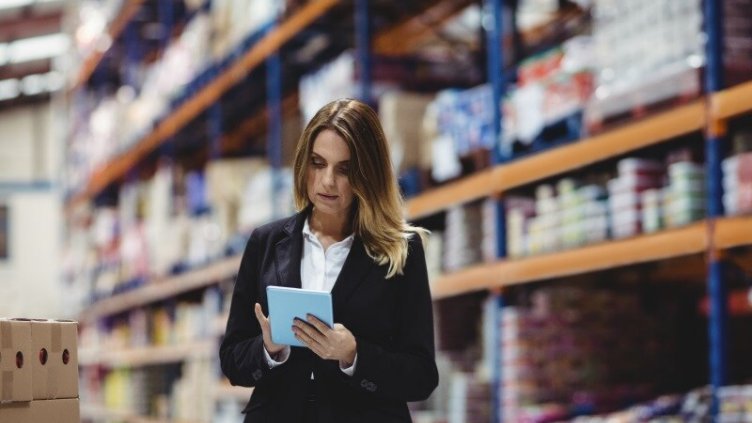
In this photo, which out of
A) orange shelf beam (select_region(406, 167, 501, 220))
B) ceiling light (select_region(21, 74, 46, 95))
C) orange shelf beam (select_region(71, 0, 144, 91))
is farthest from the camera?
ceiling light (select_region(21, 74, 46, 95))

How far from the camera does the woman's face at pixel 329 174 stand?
7.92 ft

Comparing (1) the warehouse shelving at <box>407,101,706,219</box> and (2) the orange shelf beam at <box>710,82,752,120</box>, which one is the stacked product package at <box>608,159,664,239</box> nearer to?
(1) the warehouse shelving at <box>407,101,706,219</box>

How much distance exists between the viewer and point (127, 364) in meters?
12.4

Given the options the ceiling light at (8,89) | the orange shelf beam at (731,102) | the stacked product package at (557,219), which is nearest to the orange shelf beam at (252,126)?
the stacked product package at (557,219)

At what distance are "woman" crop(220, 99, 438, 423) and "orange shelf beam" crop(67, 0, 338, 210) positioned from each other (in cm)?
454

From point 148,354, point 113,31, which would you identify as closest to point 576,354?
point 148,354

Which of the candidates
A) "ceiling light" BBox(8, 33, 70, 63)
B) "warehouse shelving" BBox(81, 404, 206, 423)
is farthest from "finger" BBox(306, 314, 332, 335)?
"ceiling light" BBox(8, 33, 70, 63)

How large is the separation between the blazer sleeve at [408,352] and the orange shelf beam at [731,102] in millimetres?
1796

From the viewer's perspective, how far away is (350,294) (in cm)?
244

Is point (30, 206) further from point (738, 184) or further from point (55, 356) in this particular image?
point (55, 356)

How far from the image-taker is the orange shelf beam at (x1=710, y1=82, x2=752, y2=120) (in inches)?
152

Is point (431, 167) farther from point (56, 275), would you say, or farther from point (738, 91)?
point (56, 275)

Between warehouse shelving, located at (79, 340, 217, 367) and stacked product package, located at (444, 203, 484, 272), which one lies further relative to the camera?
warehouse shelving, located at (79, 340, 217, 367)

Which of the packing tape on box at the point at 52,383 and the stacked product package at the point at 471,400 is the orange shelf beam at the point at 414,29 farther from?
the packing tape on box at the point at 52,383
